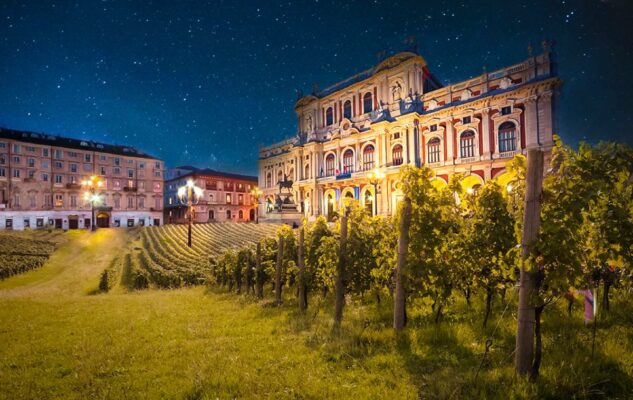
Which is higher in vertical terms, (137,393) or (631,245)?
(631,245)

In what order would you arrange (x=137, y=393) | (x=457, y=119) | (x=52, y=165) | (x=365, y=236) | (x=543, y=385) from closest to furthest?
(x=543, y=385)
(x=137, y=393)
(x=365, y=236)
(x=457, y=119)
(x=52, y=165)

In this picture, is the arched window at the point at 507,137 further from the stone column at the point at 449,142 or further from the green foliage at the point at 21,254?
the green foliage at the point at 21,254

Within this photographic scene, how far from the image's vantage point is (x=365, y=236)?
8.27 meters

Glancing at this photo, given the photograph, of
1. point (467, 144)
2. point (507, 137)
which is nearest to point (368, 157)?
point (467, 144)

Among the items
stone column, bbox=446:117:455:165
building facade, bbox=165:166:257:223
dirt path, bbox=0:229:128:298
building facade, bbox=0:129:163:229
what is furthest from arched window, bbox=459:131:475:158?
building facade, bbox=0:129:163:229

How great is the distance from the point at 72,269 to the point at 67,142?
48.1 m

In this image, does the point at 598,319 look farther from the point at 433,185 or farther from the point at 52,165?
the point at 52,165

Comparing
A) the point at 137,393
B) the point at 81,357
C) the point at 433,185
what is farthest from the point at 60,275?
the point at 433,185

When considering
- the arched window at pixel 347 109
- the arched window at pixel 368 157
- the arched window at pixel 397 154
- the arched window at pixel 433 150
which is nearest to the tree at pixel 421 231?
the arched window at pixel 433 150

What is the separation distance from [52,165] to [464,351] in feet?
232

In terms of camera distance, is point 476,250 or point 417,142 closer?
point 476,250

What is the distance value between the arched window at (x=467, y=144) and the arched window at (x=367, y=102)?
556 inches

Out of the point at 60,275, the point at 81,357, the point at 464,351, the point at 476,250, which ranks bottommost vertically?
the point at 60,275

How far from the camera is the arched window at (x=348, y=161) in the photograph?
41000 mm
